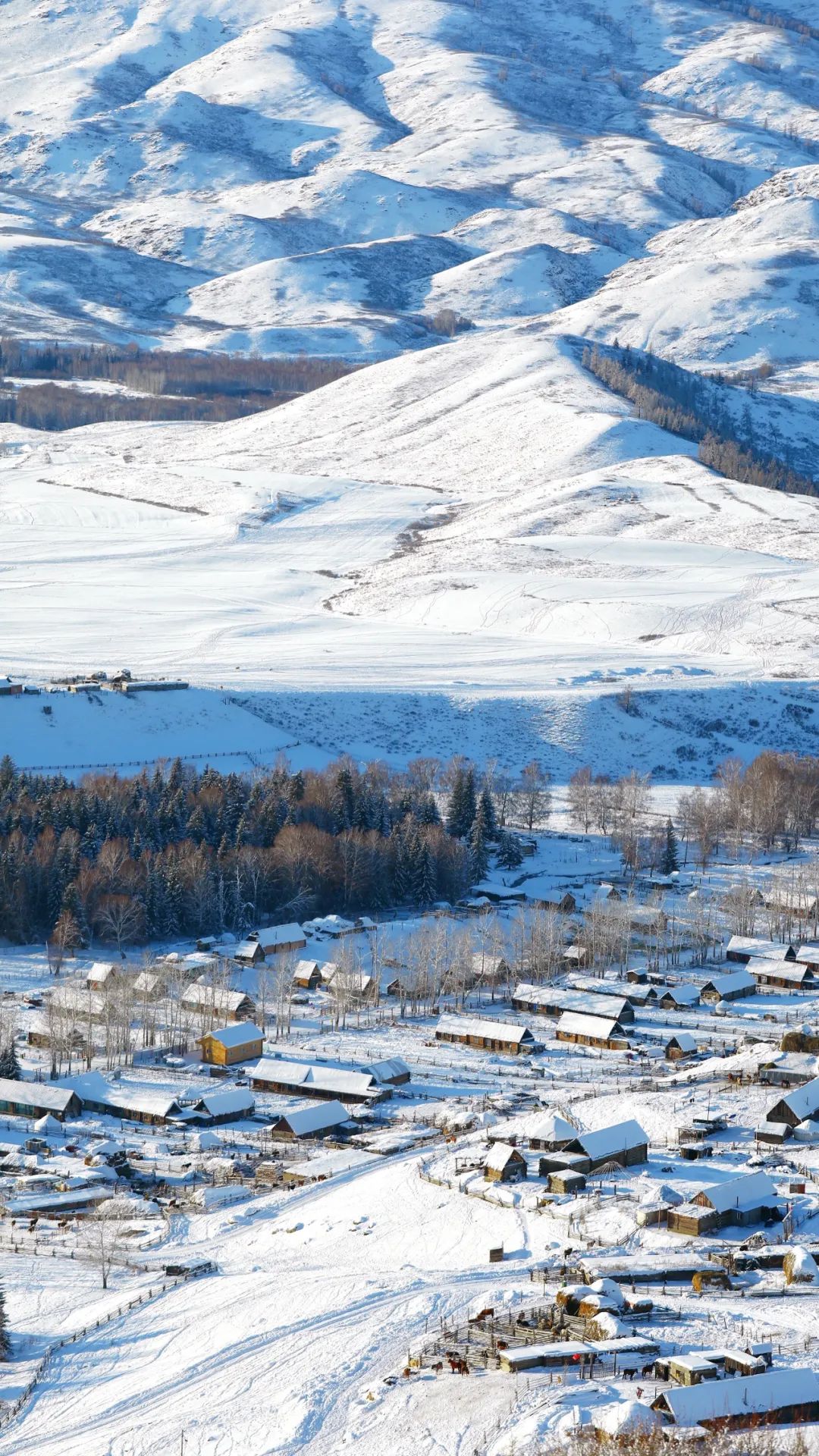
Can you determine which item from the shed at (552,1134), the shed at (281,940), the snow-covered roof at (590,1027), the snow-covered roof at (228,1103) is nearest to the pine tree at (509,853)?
the shed at (281,940)

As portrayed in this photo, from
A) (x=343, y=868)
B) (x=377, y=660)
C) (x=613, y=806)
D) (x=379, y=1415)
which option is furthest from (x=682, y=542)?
(x=379, y=1415)

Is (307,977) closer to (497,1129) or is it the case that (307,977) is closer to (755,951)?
(755,951)

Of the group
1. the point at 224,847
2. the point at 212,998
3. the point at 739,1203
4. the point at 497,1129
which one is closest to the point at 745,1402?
the point at 739,1203

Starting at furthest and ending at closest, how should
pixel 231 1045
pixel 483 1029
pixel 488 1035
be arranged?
pixel 483 1029, pixel 488 1035, pixel 231 1045

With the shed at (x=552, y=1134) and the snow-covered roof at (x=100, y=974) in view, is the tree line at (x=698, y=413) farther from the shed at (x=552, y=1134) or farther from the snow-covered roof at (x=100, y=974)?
the shed at (x=552, y=1134)

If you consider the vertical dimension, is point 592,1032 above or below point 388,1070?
below

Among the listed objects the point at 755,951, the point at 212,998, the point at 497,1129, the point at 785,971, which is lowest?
the point at 755,951

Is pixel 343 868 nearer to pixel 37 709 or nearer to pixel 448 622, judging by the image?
pixel 37 709
